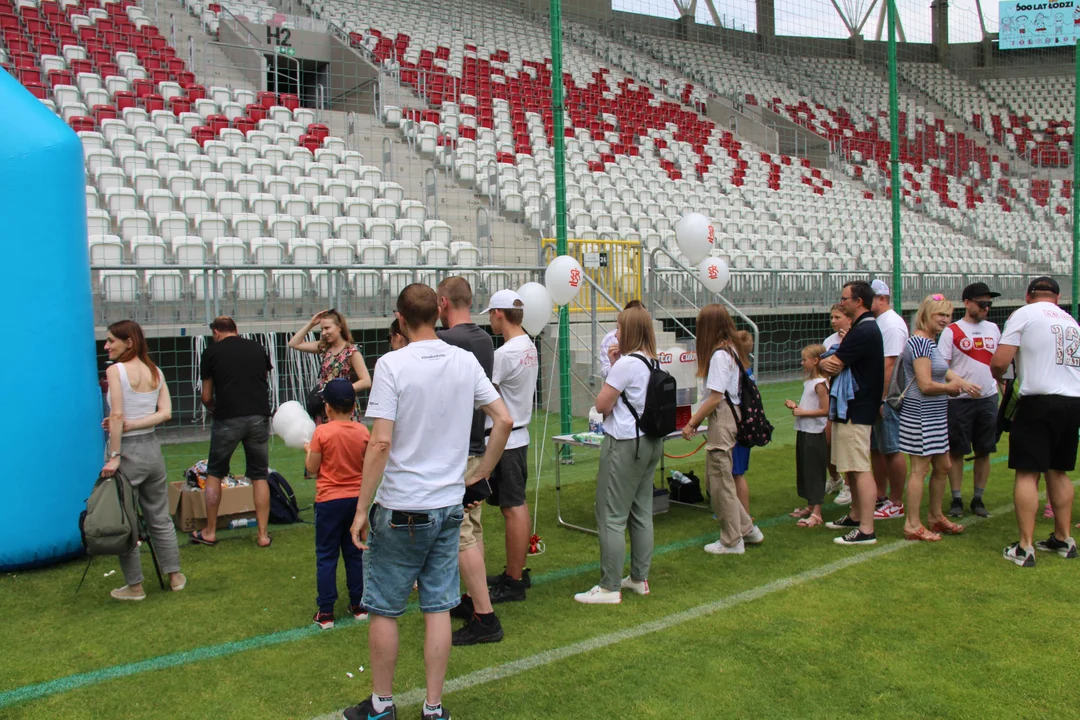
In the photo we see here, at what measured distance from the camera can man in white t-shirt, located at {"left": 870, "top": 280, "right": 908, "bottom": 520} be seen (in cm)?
577

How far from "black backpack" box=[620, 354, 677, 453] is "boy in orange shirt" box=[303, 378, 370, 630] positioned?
55.5 inches

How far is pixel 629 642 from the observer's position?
13.0 ft

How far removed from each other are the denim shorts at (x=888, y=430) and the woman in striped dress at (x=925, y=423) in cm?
20

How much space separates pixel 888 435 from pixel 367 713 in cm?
426

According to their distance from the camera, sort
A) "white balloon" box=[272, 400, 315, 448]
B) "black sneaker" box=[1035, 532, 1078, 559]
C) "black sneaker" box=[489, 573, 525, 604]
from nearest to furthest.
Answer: "black sneaker" box=[489, 573, 525, 604], "black sneaker" box=[1035, 532, 1078, 559], "white balloon" box=[272, 400, 315, 448]

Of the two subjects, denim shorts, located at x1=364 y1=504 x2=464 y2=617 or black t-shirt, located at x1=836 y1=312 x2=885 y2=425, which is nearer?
denim shorts, located at x1=364 y1=504 x2=464 y2=617

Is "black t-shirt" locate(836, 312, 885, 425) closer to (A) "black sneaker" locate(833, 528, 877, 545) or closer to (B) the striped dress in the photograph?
(B) the striped dress

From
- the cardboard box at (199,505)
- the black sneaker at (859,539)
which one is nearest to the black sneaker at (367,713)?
the cardboard box at (199,505)

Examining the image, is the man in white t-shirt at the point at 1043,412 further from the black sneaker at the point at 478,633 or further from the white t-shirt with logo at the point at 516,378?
the black sneaker at the point at 478,633

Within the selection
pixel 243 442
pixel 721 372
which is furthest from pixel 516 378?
pixel 243 442

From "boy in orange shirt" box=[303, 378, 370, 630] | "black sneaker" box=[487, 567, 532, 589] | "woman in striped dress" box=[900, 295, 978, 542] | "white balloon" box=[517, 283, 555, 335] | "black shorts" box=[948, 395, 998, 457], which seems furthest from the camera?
"white balloon" box=[517, 283, 555, 335]

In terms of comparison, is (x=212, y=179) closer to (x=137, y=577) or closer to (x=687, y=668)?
(x=137, y=577)

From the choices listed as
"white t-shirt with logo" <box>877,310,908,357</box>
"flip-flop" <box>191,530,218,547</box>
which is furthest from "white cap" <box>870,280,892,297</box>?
"flip-flop" <box>191,530,218,547</box>

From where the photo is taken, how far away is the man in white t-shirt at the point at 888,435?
5.77 m
